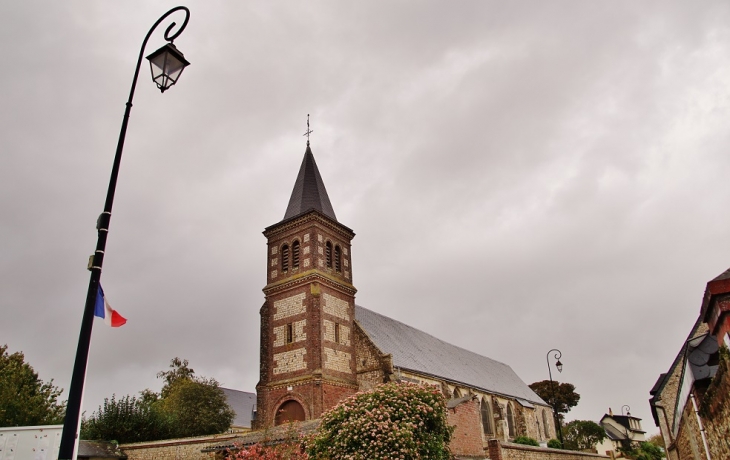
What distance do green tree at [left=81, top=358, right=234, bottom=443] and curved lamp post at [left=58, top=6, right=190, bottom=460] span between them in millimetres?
26852

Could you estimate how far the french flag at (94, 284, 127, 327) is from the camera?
7.80 m

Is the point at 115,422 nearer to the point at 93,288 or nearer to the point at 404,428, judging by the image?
the point at 404,428

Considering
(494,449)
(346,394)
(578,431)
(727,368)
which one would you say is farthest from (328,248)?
(578,431)

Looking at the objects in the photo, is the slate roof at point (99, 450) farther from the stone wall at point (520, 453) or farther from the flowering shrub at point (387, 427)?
the stone wall at point (520, 453)

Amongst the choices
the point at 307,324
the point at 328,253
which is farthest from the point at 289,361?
the point at 328,253

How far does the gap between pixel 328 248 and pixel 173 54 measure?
2321cm

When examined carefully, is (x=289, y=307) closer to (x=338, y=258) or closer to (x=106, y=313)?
(x=338, y=258)

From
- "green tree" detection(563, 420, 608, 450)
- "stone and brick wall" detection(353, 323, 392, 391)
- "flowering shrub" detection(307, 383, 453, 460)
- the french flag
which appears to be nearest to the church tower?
"stone and brick wall" detection(353, 323, 392, 391)

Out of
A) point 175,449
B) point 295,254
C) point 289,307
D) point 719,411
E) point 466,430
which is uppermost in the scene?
point 295,254

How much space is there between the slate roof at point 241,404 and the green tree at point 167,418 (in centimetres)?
808

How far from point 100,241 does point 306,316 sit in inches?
833

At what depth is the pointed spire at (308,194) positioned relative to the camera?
31656mm

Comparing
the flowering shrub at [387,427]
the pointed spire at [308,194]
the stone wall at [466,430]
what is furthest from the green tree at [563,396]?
the flowering shrub at [387,427]

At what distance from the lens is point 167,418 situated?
1302 inches
